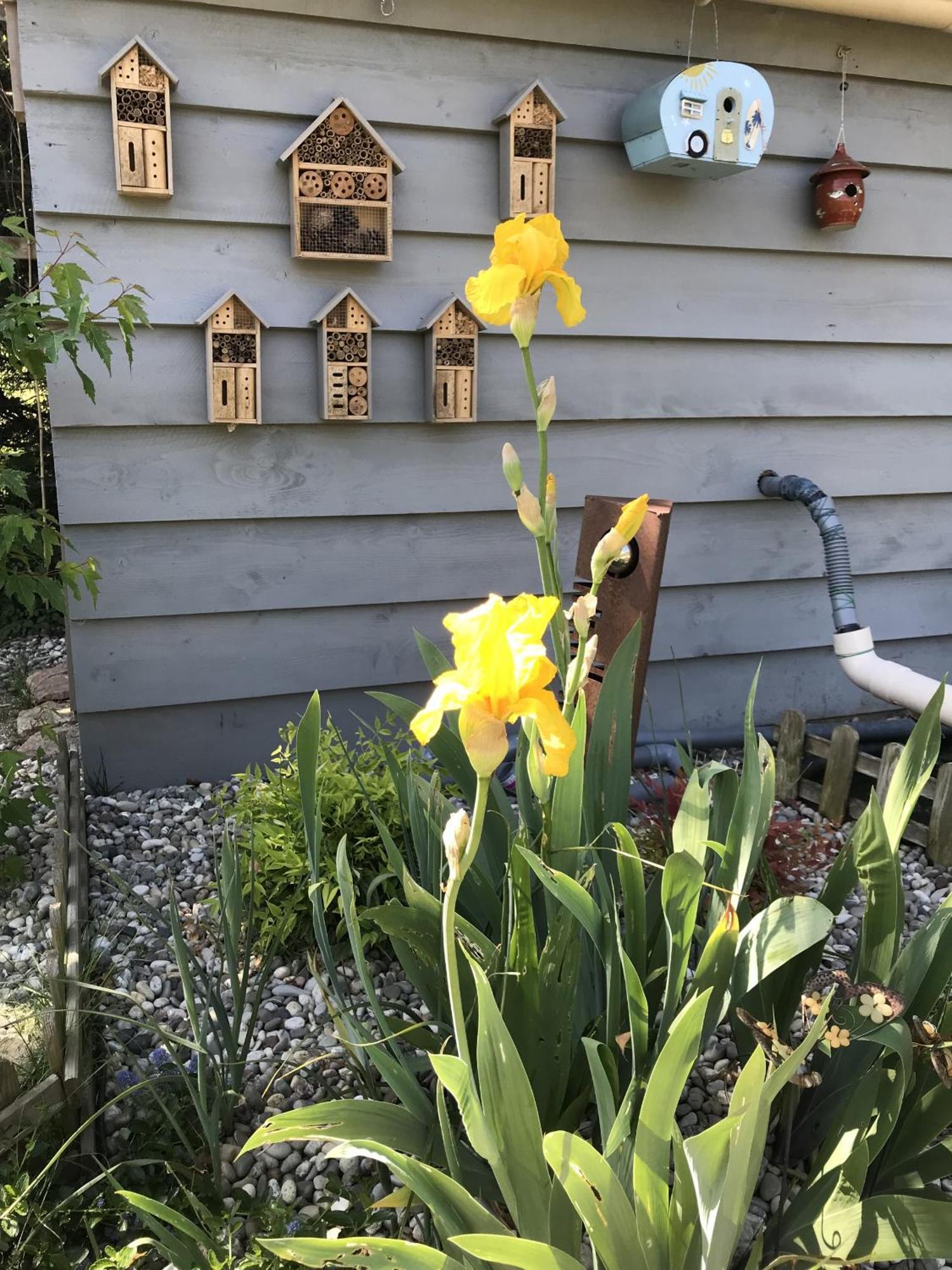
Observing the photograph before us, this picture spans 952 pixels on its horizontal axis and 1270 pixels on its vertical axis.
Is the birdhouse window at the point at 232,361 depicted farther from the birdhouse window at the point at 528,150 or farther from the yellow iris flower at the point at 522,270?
the yellow iris flower at the point at 522,270

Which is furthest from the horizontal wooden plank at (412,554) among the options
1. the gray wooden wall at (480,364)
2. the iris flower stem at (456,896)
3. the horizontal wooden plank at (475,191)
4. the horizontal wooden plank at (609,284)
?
the iris flower stem at (456,896)

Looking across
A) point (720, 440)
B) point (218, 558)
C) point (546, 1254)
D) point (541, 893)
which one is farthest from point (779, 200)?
point (546, 1254)

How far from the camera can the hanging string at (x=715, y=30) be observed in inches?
102

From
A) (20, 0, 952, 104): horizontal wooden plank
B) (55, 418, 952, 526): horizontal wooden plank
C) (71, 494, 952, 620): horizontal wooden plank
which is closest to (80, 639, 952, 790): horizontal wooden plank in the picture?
(71, 494, 952, 620): horizontal wooden plank

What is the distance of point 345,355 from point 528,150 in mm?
677

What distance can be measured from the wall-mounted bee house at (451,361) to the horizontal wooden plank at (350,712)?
2.48 feet

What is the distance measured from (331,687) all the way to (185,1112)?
4.47 feet

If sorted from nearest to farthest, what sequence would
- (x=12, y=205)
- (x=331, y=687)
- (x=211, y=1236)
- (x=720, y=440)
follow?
(x=211, y=1236) → (x=331, y=687) → (x=720, y=440) → (x=12, y=205)

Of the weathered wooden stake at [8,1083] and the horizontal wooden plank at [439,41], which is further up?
the horizontal wooden plank at [439,41]

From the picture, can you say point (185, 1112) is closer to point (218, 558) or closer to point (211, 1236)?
point (211, 1236)

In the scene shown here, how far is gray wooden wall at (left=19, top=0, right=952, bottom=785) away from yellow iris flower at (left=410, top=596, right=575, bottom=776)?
1493 mm

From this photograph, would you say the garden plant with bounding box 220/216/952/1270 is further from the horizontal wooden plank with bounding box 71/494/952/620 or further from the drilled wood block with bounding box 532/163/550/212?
the drilled wood block with bounding box 532/163/550/212

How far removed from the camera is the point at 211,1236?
3.93 ft

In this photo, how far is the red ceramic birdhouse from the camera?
270cm
